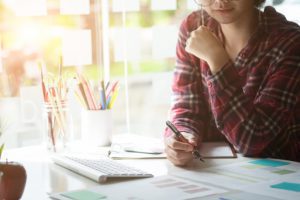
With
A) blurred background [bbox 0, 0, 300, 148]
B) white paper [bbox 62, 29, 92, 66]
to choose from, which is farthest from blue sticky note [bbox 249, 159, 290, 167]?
white paper [bbox 62, 29, 92, 66]

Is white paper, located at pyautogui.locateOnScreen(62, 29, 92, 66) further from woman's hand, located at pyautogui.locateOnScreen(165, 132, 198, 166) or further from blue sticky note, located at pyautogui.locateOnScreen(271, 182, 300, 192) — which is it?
blue sticky note, located at pyautogui.locateOnScreen(271, 182, 300, 192)

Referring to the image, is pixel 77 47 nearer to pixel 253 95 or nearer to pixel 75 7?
pixel 75 7

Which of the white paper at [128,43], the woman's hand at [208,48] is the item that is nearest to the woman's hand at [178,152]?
the woman's hand at [208,48]

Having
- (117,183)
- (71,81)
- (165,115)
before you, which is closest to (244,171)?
(117,183)

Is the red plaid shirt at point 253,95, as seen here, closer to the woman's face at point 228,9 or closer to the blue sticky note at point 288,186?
the woman's face at point 228,9

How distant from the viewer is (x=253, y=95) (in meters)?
1.48

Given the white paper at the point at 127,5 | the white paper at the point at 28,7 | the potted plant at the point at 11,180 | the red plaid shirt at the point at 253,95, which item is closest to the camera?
the potted plant at the point at 11,180

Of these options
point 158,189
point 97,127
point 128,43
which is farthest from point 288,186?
point 128,43

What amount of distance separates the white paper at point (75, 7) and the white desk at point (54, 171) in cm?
59

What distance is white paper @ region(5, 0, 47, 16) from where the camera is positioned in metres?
1.75

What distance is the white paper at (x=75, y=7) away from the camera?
1.87 metres

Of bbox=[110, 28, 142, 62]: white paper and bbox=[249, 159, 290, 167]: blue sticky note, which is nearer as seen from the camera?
bbox=[249, 159, 290, 167]: blue sticky note

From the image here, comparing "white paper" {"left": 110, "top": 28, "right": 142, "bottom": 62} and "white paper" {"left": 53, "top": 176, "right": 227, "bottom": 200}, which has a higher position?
"white paper" {"left": 110, "top": 28, "right": 142, "bottom": 62}

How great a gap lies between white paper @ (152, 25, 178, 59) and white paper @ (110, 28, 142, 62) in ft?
0.22
